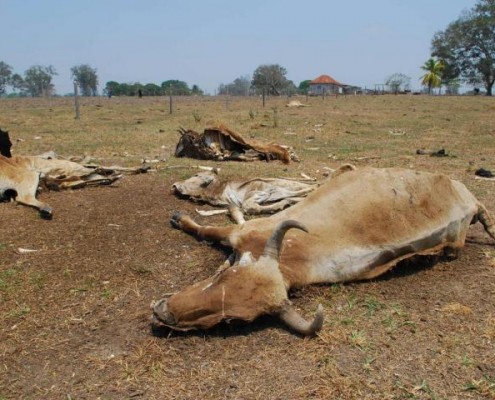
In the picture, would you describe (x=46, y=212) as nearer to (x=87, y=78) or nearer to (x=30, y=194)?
(x=30, y=194)

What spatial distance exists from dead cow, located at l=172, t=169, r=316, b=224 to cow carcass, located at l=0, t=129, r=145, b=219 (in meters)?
1.36

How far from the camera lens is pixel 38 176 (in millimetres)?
6449

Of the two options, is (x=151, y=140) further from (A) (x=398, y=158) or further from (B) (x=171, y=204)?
(B) (x=171, y=204)

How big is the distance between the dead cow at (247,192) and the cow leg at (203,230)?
68 cm

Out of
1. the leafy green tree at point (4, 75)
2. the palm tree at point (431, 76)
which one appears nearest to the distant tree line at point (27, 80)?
the leafy green tree at point (4, 75)

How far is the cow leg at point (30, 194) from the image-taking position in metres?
5.66

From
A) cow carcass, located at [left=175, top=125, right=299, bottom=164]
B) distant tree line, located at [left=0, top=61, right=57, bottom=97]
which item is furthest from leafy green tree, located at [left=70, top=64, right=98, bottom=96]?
cow carcass, located at [left=175, top=125, right=299, bottom=164]

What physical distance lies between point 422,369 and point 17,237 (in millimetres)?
4176

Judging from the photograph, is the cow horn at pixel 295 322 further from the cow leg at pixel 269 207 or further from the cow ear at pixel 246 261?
the cow leg at pixel 269 207

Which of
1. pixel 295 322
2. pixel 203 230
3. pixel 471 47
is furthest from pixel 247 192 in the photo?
pixel 471 47

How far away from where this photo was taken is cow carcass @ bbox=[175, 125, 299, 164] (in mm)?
9906

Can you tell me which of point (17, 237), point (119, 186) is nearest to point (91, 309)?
point (17, 237)

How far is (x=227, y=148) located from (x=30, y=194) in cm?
465

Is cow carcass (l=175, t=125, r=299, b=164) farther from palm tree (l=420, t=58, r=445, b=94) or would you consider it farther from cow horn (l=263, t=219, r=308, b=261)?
palm tree (l=420, t=58, r=445, b=94)
